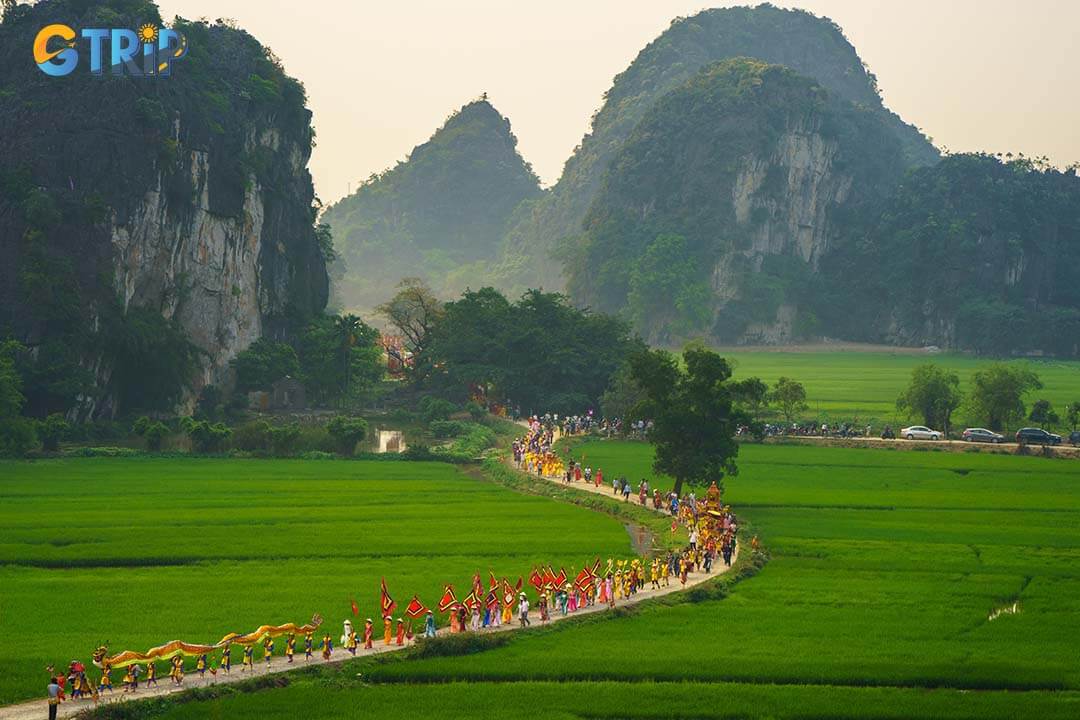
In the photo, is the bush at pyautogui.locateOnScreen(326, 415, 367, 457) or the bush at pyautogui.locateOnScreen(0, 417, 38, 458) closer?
the bush at pyautogui.locateOnScreen(0, 417, 38, 458)

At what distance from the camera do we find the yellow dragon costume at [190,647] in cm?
2358

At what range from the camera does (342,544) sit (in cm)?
3709

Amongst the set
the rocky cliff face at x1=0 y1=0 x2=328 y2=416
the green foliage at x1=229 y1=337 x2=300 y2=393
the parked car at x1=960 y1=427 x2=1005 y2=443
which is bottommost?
the parked car at x1=960 y1=427 x2=1005 y2=443

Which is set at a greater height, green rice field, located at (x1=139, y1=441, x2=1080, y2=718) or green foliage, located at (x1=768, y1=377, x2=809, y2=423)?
green foliage, located at (x1=768, y1=377, x2=809, y2=423)

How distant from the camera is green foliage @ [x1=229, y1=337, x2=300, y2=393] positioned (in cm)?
7956

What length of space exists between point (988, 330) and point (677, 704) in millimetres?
119031

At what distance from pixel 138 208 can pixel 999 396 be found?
4289 cm

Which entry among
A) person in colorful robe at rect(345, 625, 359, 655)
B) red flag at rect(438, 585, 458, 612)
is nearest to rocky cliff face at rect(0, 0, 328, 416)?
red flag at rect(438, 585, 458, 612)

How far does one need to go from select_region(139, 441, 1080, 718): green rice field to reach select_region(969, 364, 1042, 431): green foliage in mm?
24454

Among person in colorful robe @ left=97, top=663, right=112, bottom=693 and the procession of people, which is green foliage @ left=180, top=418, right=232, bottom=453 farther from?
person in colorful robe @ left=97, top=663, right=112, bottom=693

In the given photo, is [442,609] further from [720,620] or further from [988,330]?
[988,330]

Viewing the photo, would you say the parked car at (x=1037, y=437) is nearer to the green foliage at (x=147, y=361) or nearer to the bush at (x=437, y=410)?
the bush at (x=437, y=410)

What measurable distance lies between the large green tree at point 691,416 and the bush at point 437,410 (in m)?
31.4

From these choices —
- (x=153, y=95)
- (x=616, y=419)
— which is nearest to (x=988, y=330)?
(x=616, y=419)
